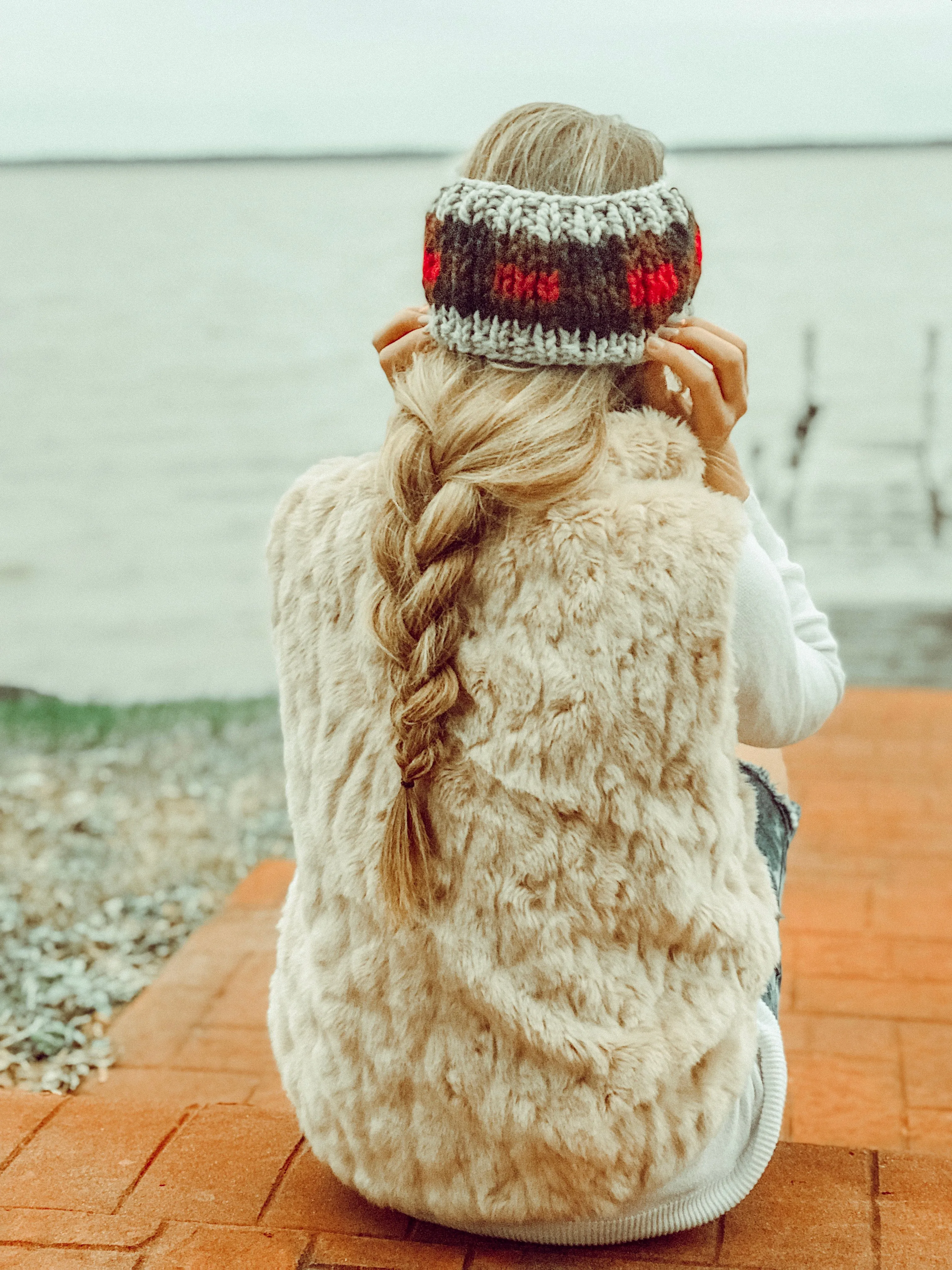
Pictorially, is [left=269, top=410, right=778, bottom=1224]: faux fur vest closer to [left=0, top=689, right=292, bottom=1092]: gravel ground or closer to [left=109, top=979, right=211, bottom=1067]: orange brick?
[left=109, top=979, right=211, bottom=1067]: orange brick

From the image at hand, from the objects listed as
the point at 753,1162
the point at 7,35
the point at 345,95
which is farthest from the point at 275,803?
the point at 345,95

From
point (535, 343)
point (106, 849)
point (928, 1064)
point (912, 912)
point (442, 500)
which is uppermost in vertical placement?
point (535, 343)

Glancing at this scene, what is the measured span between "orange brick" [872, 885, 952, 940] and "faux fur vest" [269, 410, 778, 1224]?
1509 mm

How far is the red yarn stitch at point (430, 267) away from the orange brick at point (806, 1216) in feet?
3.19

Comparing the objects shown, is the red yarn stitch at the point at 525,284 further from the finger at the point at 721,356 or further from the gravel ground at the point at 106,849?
the gravel ground at the point at 106,849

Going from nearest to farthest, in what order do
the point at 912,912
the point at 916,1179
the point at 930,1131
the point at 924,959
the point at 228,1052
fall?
the point at 916,1179
the point at 930,1131
the point at 228,1052
the point at 924,959
the point at 912,912

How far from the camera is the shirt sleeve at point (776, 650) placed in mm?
969

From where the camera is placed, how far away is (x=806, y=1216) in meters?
1.23

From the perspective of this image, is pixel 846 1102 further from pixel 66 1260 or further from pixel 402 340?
pixel 402 340

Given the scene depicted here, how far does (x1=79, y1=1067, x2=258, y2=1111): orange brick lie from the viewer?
1.91 m

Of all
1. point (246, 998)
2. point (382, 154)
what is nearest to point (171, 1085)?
point (246, 998)

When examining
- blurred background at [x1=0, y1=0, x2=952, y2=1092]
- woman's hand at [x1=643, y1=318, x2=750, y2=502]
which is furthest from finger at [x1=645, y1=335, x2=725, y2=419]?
blurred background at [x1=0, y1=0, x2=952, y2=1092]

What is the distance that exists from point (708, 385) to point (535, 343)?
0.57 feet

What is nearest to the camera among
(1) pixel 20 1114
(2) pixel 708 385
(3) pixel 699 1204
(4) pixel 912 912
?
(2) pixel 708 385
